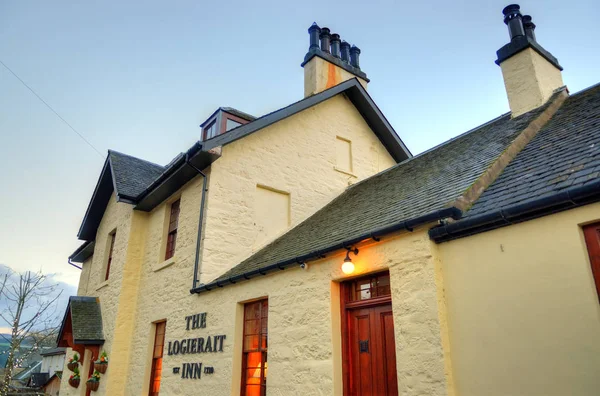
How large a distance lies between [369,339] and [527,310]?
2.43 meters

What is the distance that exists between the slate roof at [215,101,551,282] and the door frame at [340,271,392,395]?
745mm

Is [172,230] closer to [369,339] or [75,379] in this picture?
[75,379]

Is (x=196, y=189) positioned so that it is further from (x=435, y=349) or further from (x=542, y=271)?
(x=542, y=271)

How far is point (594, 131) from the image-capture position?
6137 mm

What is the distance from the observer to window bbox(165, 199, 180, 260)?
1211 cm

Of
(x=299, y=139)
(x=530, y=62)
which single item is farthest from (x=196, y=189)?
(x=530, y=62)

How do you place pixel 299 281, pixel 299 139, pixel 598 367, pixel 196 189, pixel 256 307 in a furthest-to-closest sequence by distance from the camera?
1. pixel 299 139
2. pixel 196 189
3. pixel 256 307
4. pixel 299 281
5. pixel 598 367

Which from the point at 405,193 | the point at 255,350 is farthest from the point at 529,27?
the point at 255,350

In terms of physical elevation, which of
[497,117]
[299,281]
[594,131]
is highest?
[497,117]

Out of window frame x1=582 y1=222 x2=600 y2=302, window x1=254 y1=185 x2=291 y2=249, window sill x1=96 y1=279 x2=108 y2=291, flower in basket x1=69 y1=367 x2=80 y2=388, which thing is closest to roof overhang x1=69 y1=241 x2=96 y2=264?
window sill x1=96 y1=279 x2=108 y2=291

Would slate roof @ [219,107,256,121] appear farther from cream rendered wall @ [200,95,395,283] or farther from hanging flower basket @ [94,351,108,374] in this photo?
hanging flower basket @ [94,351,108,374]

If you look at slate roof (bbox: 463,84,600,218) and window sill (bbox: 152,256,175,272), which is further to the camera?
window sill (bbox: 152,256,175,272)

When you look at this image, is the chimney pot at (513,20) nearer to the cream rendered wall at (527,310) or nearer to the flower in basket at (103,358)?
the cream rendered wall at (527,310)

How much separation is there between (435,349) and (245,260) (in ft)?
20.1
